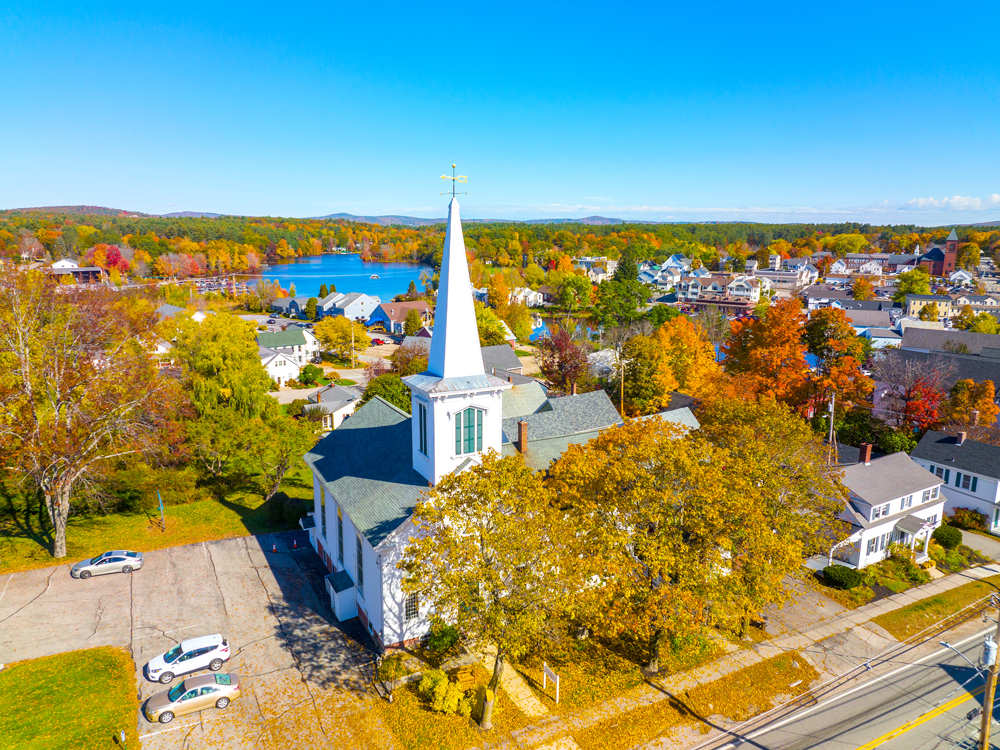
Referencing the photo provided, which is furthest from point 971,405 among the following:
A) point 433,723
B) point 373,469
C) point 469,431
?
point 433,723

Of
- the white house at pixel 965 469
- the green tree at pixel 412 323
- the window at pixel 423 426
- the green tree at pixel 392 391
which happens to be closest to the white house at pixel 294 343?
the green tree at pixel 412 323

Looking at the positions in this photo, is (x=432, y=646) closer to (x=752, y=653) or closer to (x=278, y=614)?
(x=278, y=614)

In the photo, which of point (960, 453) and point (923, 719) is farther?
point (960, 453)

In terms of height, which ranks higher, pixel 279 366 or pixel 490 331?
pixel 490 331

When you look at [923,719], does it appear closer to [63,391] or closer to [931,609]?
[931,609]

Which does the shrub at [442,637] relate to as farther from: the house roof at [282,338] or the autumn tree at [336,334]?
the house roof at [282,338]

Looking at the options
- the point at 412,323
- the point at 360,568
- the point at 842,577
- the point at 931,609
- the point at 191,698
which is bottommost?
the point at 931,609

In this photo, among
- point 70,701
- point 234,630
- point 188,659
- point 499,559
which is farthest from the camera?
point 234,630
